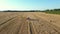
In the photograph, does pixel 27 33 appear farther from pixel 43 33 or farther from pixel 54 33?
pixel 54 33

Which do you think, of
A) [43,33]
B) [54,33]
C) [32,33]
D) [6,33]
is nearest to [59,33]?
[54,33]

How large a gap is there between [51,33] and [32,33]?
1028 millimetres

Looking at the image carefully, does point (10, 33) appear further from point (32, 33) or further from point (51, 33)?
point (51, 33)

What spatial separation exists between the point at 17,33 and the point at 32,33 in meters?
0.73

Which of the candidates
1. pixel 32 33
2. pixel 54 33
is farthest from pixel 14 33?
pixel 54 33

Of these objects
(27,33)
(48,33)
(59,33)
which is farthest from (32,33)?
(59,33)

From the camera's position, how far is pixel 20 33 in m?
8.73

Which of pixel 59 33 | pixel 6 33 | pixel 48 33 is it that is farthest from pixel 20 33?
pixel 59 33

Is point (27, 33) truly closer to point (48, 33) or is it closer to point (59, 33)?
point (48, 33)

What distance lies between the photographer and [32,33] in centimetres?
873

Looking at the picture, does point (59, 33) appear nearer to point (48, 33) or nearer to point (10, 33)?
point (48, 33)

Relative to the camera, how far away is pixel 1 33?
8.68 metres

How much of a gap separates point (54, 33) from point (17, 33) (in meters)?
1.92

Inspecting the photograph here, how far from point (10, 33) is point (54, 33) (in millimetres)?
2247
